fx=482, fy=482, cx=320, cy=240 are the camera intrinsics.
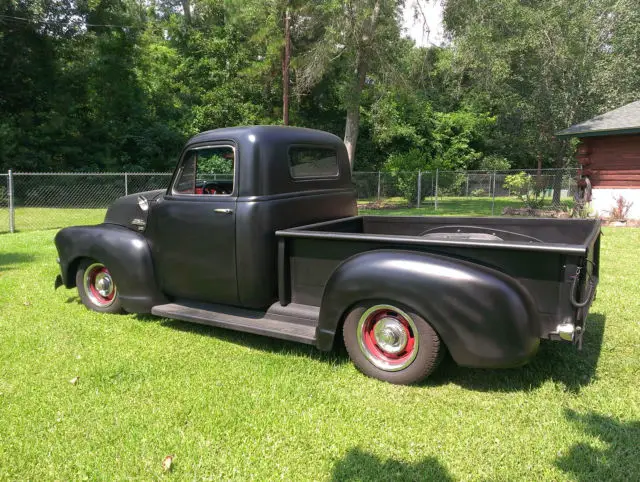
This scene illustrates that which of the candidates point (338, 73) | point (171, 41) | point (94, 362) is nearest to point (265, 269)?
point (94, 362)

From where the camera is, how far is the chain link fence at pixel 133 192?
14305mm

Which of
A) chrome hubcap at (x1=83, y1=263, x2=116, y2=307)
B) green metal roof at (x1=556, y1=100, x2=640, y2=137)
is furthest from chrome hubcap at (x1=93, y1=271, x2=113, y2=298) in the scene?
green metal roof at (x1=556, y1=100, x2=640, y2=137)

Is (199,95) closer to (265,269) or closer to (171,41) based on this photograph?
(171,41)

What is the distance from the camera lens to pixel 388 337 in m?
3.38

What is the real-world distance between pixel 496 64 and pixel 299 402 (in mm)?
20872

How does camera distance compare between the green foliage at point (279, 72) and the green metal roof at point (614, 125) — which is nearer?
the green metal roof at point (614, 125)

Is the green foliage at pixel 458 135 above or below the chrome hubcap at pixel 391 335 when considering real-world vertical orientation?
above

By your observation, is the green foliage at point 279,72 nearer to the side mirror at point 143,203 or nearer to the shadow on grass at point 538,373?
the side mirror at point 143,203

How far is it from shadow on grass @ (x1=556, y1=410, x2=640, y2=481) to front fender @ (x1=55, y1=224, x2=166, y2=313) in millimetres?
3478

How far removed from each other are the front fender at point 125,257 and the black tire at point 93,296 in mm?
170

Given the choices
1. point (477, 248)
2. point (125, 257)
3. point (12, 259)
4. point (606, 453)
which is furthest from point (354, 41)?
point (606, 453)

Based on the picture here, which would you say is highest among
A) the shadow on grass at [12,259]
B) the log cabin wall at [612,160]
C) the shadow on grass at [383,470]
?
the log cabin wall at [612,160]

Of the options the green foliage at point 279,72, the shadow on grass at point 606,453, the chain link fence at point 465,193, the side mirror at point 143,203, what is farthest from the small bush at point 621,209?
the side mirror at point 143,203

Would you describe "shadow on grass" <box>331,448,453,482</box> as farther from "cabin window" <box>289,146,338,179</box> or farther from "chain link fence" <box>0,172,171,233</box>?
"chain link fence" <box>0,172,171,233</box>
